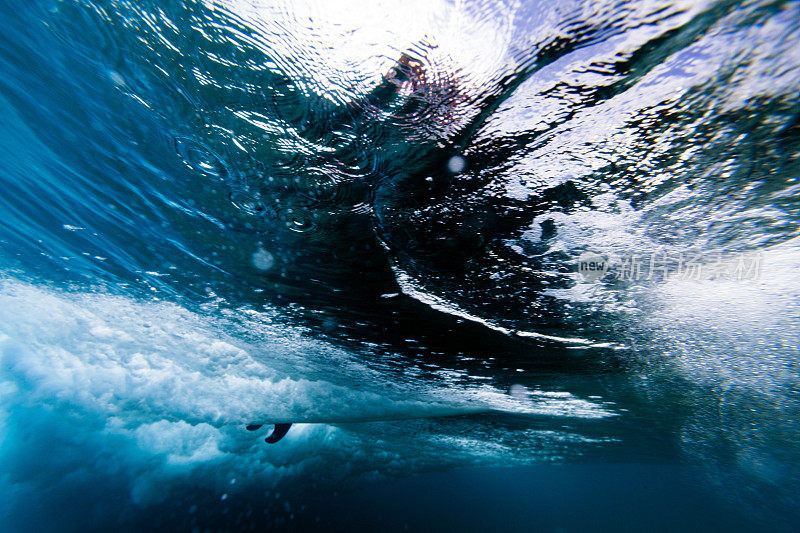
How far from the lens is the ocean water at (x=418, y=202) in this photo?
2295 mm

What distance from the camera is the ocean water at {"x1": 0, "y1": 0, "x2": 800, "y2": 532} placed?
90.4 inches

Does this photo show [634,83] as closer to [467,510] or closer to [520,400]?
[520,400]

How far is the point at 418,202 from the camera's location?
3760 mm

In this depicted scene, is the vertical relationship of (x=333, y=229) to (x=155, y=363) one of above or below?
above

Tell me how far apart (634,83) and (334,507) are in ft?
108

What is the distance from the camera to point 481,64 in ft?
7.77

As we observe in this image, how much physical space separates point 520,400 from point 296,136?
11.6 metres

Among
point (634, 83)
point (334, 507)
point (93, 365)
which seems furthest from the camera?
point (334, 507)

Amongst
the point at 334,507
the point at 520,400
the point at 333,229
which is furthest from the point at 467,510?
the point at 333,229

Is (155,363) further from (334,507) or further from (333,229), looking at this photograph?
(334,507)

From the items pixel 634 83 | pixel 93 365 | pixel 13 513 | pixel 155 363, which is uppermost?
pixel 634 83

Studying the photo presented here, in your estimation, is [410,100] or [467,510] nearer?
[410,100]

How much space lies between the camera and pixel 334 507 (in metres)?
25.7

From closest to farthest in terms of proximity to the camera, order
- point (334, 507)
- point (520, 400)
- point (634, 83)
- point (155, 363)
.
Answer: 1. point (634, 83)
2. point (520, 400)
3. point (155, 363)
4. point (334, 507)
